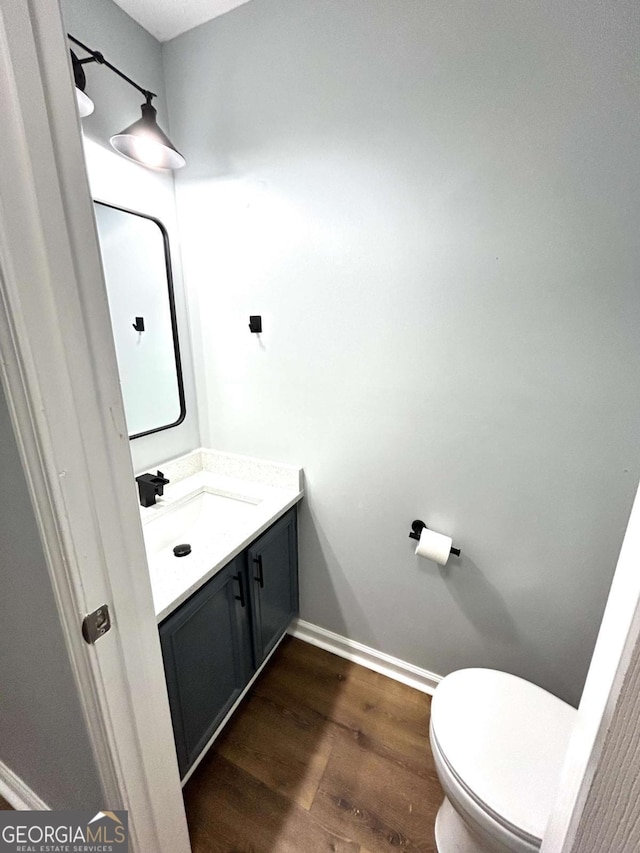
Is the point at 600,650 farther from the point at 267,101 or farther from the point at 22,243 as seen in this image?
the point at 267,101

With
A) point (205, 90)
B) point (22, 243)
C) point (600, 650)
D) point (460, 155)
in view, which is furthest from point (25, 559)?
point (205, 90)

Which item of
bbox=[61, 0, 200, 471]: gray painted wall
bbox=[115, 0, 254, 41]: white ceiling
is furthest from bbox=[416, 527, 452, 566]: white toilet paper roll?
bbox=[115, 0, 254, 41]: white ceiling

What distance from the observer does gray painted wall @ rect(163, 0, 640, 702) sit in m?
0.93

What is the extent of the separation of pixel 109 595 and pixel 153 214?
146cm

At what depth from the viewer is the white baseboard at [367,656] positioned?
1522 mm

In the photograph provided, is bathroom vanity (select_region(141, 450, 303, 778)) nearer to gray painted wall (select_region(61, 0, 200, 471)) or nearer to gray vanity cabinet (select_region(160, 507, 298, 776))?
gray vanity cabinet (select_region(160, 507, 298, 776))

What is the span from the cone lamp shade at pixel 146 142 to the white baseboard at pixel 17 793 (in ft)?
6.74

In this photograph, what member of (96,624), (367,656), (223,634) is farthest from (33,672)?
(367,656)

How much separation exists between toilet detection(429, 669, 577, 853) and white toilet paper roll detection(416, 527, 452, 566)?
37 cm

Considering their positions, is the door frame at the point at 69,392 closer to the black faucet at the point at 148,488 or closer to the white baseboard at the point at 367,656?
the black faucet at the point at 148,488

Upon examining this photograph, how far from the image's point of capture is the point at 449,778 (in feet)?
2.98

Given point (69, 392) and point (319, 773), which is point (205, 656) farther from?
point (69, 392)

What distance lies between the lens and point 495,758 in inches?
36.2

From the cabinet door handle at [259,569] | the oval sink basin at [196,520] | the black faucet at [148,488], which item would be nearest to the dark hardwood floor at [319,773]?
the cabinet door handle at [259,569]
